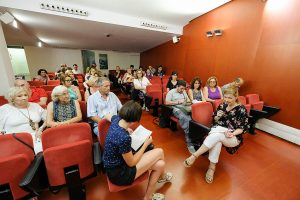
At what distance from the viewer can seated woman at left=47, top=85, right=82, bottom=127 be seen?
1794 mm

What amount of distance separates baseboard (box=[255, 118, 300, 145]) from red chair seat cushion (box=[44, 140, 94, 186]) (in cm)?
369

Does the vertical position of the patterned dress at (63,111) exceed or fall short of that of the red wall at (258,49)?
it falls short

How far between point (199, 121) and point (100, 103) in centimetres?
145

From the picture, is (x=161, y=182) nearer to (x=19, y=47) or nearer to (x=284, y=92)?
(x=284, y=92)

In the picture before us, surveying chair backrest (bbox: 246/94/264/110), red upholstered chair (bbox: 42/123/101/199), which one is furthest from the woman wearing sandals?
chair backrest (bbox: 246/94/264/110)

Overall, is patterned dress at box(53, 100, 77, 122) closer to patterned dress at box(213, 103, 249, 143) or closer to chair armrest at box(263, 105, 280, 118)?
A: patterned dress at box(213, 103, 249, 143)

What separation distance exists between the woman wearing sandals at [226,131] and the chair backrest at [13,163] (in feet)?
5.47

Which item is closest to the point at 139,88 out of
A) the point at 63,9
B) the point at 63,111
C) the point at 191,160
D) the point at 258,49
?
the point at 63,111

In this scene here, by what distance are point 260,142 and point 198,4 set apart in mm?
4036

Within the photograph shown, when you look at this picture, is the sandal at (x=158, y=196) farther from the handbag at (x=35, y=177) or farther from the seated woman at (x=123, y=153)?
the handbag at (x=35, y=177)

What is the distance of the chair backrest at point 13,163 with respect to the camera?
1.00 metres

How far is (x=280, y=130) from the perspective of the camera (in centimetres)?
302

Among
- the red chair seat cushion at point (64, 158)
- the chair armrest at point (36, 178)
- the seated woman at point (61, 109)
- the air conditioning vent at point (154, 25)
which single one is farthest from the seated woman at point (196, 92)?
the air conditioning vent at point (154, 25)

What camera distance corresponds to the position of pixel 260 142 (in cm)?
277
